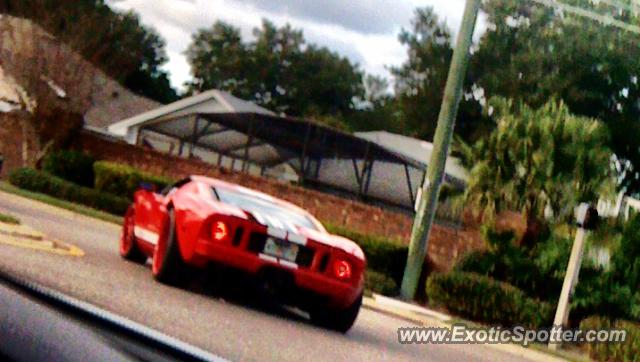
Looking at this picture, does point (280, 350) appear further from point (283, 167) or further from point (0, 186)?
point (283, 167)

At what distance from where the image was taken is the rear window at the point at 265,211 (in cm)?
651

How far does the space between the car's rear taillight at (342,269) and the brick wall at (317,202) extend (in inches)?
100

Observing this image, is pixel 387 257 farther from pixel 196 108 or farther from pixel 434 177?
pixel 196 108

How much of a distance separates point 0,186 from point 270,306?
96.1 inches

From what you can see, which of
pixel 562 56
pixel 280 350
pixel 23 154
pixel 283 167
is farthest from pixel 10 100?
pixel 562 56

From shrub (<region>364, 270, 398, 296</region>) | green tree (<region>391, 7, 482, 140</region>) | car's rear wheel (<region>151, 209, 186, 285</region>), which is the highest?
green tree (<region>391, 7, 482, 140</region>)

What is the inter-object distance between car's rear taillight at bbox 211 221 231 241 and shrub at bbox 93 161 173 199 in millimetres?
1759

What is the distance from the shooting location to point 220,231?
6445mm

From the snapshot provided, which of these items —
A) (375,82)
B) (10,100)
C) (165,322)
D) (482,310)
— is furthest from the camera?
(375,82)

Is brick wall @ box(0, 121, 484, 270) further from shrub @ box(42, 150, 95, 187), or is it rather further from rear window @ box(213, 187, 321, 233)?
rear window @ box(213, 187, 321, 233)

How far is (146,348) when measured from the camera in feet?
5.40

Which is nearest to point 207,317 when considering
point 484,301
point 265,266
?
point 265,266

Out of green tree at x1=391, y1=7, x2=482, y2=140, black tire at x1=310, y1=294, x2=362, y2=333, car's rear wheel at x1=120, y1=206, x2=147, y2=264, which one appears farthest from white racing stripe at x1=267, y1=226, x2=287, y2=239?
green tree at x1=391, y1=7, x2=482, y2=140

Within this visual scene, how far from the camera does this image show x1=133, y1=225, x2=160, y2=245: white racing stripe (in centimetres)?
719
